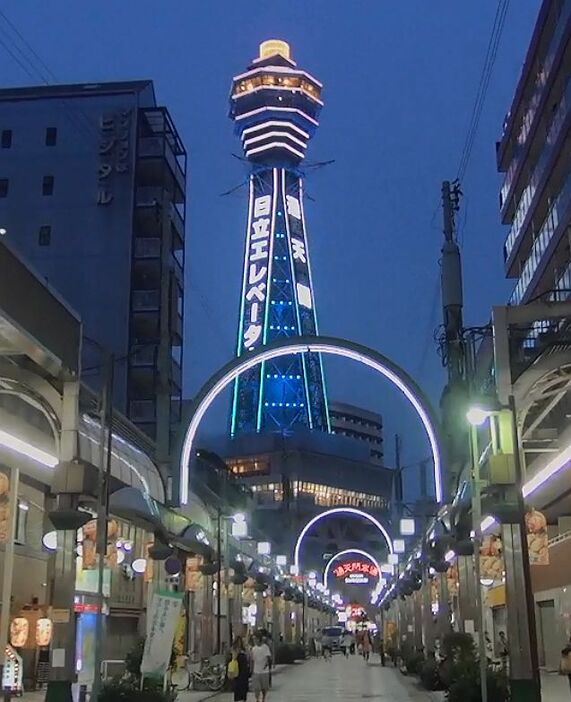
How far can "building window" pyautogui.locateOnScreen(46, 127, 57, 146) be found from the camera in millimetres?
66250

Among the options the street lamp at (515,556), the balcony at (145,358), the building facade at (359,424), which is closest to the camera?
the street lamp at (515,556)

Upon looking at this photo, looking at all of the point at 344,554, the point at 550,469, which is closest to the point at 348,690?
the point at 550,469

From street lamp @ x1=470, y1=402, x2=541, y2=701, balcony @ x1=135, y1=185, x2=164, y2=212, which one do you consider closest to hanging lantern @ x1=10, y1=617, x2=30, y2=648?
street lamp @ x1=470, y1=402, x2=541, y2=701

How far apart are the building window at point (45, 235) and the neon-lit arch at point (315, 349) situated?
32946 millimetres

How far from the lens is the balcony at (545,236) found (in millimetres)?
45312

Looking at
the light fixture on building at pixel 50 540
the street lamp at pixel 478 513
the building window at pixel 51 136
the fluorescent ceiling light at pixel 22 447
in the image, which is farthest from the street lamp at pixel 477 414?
the building window at pixel 51 136

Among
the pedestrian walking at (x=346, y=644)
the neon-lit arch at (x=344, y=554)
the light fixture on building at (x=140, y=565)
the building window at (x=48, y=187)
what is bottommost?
the pedestrian walking at (x=346, y=644)

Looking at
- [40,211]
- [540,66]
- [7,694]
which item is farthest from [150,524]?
[40,211]

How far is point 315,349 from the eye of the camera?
3519 centimetres

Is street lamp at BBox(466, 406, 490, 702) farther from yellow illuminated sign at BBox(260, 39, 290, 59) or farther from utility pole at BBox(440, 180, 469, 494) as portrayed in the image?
yellow illuminated sign at BBox(260, 39, 290, 59)

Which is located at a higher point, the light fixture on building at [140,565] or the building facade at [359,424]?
the building facade at [359,424]

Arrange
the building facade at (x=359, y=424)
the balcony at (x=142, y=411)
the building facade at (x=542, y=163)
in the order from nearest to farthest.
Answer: the building facade at (x=542, y=163), the balcony at (x=142, y=411), the building facade at (x=359, y=424)

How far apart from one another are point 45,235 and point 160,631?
163 feet

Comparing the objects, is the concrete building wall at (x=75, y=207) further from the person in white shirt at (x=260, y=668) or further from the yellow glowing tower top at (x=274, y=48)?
the yellow glowing tower top at (x=274, y=48)
